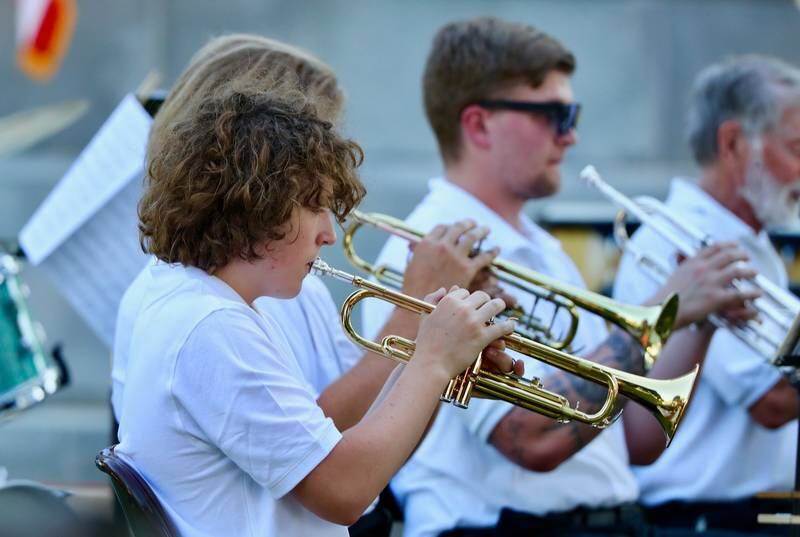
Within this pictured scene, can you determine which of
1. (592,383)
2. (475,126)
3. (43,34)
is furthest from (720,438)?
(43,34)

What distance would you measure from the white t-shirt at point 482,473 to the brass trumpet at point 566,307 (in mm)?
83

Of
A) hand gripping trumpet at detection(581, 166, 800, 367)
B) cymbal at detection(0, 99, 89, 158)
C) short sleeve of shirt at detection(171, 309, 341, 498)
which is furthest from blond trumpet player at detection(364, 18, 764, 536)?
cymbal at detection(0, 99, 89, 158)

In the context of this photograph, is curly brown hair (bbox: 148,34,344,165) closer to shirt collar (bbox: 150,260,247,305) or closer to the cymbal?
shirt collar (bbox: 150,260,247,305)

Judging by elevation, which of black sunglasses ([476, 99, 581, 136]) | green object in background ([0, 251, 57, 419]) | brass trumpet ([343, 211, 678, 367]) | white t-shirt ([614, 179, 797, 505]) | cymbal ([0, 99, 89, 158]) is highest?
black sunglasses ([476, 99, 581, 136])

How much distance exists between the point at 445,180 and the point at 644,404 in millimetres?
1169

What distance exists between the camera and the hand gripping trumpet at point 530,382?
7.65 feet

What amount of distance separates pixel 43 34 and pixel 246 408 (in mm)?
4872

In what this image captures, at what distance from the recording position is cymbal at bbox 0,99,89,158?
18.9 feet

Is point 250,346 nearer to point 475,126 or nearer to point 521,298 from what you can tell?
point 521,298

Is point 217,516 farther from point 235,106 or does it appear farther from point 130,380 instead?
point 235,106

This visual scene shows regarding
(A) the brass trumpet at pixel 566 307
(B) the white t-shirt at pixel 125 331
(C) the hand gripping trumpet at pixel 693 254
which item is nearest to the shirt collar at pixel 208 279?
(B) the white t-shirt at pixel 125 331

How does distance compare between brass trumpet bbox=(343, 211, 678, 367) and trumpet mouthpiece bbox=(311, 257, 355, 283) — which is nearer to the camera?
trumpet mouthpiece bbox=(311, 257, 355, 283)

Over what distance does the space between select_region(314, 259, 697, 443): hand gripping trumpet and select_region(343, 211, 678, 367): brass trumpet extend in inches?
21.4

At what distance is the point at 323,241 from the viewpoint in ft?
7.31
